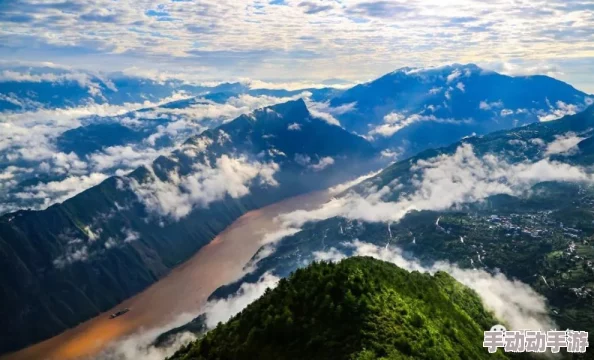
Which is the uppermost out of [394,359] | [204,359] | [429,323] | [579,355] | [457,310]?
[394,359]

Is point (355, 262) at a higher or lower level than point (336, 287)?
lower

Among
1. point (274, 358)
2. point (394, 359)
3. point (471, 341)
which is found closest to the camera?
point (394, 359)

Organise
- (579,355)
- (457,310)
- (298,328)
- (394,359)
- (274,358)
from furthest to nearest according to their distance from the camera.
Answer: (579,355)
(457,310)
(298,328)
(274,358)
(394,359)

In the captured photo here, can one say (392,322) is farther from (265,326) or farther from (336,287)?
(265,326)

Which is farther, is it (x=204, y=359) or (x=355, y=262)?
(x=355, y=262)

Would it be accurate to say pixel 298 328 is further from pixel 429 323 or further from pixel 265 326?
pixel 429 323

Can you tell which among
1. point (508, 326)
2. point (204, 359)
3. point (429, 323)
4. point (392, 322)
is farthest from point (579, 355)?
point (204, 359)
